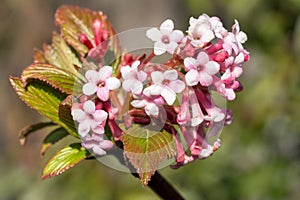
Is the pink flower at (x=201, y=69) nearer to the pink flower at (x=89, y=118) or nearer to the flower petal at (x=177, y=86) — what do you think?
the flower petal at (x=177, y=86)

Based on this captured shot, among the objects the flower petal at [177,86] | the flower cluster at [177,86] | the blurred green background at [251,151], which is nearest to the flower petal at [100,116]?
the flower cluster at [177,86]

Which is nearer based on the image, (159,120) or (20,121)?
(159,120)

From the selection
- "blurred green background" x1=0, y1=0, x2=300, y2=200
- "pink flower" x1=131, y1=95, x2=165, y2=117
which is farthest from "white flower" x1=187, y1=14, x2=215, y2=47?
"blurred green background" x1=0, y1=0, x2=300, y2=200

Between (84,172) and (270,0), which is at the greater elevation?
(270,0)

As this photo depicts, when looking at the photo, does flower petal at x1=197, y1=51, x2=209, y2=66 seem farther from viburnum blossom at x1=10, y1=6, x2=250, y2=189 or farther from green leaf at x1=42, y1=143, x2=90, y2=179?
green leaf at x1=42, y1=143, x2=90, y2=179

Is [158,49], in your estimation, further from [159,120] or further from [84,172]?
[84,172]

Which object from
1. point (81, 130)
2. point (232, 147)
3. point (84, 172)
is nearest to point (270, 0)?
point (232, 147)
